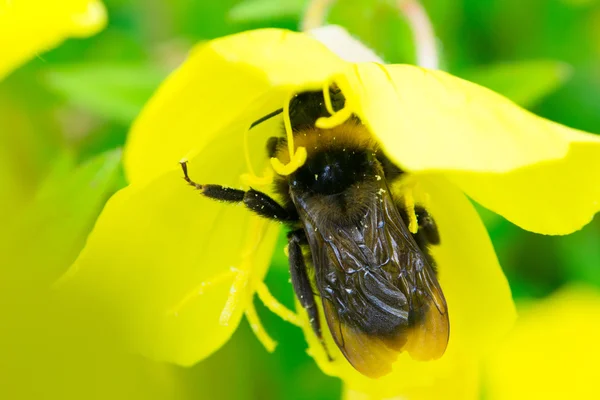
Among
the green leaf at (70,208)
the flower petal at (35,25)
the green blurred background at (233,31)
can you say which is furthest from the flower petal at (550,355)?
the flower petal at (35,25)

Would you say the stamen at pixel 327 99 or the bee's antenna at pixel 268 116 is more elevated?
the stamen at pixel 327 99

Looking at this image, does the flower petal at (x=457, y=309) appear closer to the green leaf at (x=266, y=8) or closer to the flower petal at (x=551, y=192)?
the flower petal at (x=551, y=192)

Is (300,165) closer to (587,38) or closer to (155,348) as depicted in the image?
(155,348)

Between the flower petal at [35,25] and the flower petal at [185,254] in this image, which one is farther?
the flower petal at [185,254]

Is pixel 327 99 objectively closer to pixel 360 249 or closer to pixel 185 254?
pixel 360 249

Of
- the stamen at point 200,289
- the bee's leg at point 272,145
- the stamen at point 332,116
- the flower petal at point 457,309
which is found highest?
the stamen at point 332,116

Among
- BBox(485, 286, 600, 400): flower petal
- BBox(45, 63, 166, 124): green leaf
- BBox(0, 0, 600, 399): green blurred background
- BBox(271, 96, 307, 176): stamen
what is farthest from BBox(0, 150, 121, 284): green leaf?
BBox(485, 286, 600, 400): flower petal

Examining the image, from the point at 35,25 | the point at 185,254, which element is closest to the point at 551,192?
the point at 185,254
